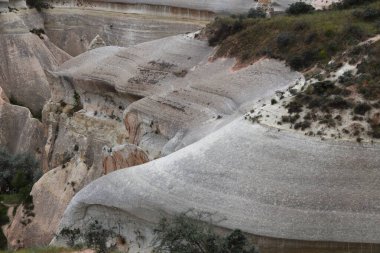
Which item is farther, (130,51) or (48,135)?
(48,135)

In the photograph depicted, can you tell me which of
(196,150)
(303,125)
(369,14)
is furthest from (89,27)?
(303,125)

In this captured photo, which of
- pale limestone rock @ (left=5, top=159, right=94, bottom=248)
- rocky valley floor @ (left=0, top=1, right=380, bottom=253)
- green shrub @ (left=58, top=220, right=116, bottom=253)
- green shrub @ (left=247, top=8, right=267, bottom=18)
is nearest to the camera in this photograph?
rocky valley floor @ (left=0, top=1, right=380, bottom=253)

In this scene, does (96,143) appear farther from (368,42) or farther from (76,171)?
(368,42)

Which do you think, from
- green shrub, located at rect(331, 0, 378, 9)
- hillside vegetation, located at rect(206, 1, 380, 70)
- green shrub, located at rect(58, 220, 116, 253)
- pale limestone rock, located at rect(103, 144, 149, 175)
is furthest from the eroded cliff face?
green shrub, located at rect(331, 0, 378, 9)

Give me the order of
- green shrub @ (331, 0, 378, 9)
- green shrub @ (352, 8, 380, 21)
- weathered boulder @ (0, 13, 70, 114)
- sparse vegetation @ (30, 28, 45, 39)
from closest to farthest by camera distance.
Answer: green shrub @ (352, 8, 380, 21), green shrub @ (331, 0, 378, 9), weathered boulder @ (0, 13, 70, 114), sparse vegetation @ (30, 28, 45, 39)

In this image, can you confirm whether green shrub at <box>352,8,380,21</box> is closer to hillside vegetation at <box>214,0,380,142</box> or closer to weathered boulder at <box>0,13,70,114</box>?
hillside vegetation at <box>214,0,380,142</box>

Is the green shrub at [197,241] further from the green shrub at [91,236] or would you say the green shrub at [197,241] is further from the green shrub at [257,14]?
the green shrub at [257,14]

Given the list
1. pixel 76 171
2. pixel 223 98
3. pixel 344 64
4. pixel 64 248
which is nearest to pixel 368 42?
pixel 344 64

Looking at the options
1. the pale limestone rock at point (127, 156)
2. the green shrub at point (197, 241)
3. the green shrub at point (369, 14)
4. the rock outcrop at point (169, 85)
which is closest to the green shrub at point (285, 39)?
the rock outcrop at point (169, 85)

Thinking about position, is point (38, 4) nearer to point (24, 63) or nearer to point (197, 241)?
point (24, 63)
